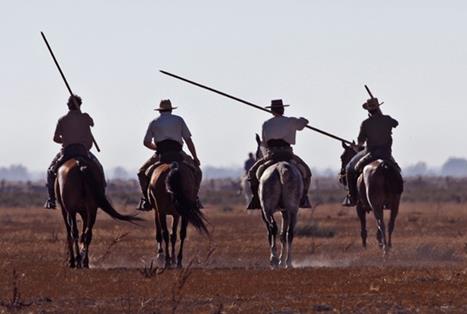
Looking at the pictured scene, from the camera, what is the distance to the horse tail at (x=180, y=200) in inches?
953

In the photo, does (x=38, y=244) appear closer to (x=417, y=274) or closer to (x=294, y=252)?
(x=294, y=252)

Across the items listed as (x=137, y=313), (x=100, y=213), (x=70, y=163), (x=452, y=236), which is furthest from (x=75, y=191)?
(x=100, y=213)

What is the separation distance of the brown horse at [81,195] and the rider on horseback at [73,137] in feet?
0.82

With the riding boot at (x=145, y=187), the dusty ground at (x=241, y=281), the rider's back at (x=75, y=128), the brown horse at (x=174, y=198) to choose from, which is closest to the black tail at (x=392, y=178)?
the dusty ground at (x=241, y=281)

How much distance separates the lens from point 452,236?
121 ft

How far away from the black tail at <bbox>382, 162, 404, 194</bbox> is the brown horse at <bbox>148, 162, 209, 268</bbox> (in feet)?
11.7

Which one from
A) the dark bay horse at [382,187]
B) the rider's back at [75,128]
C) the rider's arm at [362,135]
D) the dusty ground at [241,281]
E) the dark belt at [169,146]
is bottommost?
the dusty ground at [241,281]

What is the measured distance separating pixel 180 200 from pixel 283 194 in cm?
152

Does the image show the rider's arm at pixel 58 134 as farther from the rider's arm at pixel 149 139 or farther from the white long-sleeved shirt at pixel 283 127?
the white long-sleeved shirt at pixel 283 127

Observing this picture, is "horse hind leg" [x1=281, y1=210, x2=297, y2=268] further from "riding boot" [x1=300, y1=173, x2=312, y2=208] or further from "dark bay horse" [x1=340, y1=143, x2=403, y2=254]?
"dark bay horse" [x1=340, y1=143, x2=403, y2=254]

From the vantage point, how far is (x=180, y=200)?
2430 centimetres

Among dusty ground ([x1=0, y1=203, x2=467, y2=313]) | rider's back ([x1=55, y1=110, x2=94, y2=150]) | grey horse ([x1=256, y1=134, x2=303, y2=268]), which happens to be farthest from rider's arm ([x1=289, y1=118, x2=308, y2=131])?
rider's back ([x1=55, y1=110, x2=94, y2=150])

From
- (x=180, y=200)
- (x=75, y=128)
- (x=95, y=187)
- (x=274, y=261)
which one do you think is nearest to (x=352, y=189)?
(x=274, y=261)

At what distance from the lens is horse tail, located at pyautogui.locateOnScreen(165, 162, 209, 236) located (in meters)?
24.2
